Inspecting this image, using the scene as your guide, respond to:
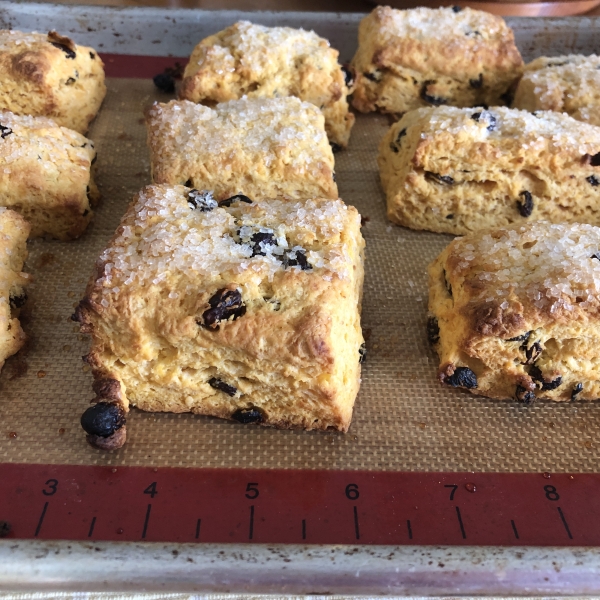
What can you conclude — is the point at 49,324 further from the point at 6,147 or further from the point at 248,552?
the point at 248,552

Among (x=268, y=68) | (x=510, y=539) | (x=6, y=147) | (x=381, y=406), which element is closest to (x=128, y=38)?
(x=268, y=68)

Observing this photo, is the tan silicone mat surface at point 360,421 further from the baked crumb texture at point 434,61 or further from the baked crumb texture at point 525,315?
the baked crumb texture at point 434,61

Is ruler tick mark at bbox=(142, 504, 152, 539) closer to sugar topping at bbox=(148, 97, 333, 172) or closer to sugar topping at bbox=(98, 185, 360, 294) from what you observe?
sugar topping at bbox=(98, 185, 360, 294)

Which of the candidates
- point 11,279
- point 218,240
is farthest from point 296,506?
point 11,279

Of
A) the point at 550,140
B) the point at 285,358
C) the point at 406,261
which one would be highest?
the point at 550,140

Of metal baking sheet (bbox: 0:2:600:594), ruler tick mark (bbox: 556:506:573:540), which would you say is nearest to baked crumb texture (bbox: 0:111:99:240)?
metal baking sheet (bbox: 0:2:600:594)

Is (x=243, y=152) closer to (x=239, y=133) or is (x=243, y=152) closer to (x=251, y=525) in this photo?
(x=239, y=133)
